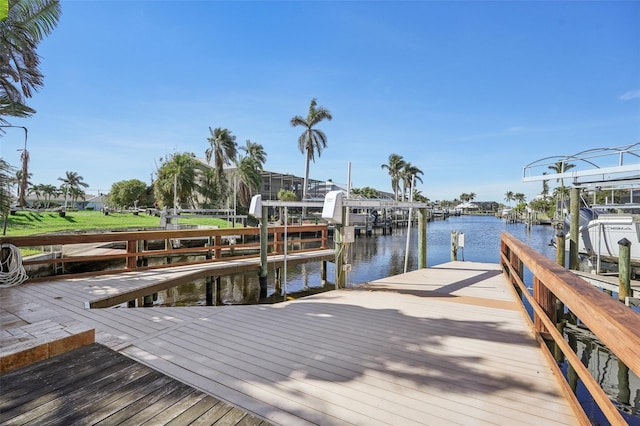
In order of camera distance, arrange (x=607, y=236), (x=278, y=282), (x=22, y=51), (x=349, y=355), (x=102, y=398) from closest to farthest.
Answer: (x=102, y=398) → (x=349, y=355) → (x=22, y=51) → (x=278, y=282) → (x=607, y=236)

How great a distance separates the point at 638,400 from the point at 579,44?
9.70m

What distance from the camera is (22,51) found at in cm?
562

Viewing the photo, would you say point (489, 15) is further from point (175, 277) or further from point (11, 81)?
point (11, 81)

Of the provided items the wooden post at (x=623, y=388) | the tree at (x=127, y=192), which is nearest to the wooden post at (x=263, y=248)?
the wooden post at (x=623, y=388)

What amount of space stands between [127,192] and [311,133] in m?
24.7

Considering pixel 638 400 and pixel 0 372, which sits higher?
pixel 0 372

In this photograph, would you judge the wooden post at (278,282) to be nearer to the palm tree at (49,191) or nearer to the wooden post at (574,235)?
the wooden post at (574,235)

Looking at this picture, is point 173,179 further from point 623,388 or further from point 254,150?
point 623,388

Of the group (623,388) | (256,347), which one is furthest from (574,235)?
(256,347)

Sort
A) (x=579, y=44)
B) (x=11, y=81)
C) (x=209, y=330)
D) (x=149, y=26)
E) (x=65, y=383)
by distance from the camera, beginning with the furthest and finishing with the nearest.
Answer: (x=579, y=44) < (x=149, y=26) < (x=11, y=81) < (x=209, y=330) < (x=65, y=383)

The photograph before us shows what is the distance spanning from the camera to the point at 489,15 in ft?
27.0

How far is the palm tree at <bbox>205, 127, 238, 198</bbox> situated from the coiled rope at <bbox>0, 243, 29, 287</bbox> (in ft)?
94.5

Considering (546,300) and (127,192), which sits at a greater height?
(127,192)

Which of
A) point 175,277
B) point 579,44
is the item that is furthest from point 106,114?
point 579,44
